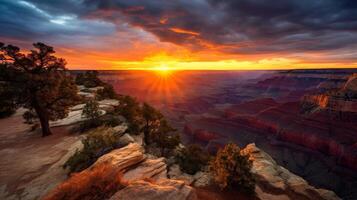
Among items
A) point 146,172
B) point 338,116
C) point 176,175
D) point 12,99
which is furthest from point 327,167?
point 12,99

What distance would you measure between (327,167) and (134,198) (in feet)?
153

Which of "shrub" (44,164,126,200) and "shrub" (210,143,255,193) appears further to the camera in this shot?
"shrub" (210,143,255,193)

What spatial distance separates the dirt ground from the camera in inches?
358

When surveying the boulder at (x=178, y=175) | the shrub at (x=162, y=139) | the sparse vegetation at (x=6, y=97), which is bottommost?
the boulder at (x=178, y=175)

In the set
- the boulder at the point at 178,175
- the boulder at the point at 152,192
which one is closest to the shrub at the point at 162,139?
the boulder at the point at 178,175

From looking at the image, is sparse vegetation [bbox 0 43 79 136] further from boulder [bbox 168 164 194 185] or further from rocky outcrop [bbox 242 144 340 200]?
rocky outcrop [bbox 242 144 340 200]

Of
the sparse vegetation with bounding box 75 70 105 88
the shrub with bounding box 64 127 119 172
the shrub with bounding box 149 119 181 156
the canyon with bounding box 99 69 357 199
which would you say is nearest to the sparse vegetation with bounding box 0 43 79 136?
the shrub with bounding box 64 127 119 172

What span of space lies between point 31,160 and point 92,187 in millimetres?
9157

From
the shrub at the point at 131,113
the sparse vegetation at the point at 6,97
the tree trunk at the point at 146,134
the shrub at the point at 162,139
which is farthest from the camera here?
the shrub at the point at 162,139

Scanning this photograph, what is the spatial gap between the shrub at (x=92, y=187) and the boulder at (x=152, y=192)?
0.40 metres

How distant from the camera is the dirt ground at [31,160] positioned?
9.10 meters

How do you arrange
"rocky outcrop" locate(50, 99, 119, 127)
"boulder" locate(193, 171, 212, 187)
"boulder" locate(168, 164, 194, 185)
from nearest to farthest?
"boulder" locate(193, 171, 212, 187) → "boulder" locate(168, 164, 194, 185) → "rocky outcrop" locate(50, 99, 119, 127)

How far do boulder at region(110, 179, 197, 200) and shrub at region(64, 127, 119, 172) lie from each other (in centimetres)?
540

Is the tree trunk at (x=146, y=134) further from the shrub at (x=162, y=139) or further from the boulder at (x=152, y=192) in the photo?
the boulder at (x=152, y=192)
